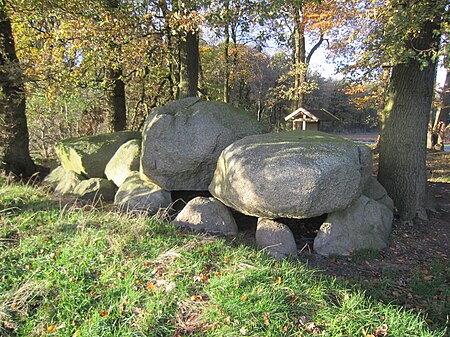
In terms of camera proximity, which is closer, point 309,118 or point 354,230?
point 354,230

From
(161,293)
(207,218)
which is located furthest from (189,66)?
(161,293)

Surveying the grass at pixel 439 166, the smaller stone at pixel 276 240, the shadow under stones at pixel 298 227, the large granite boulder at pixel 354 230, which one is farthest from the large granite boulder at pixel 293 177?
the grass at pixel 439 166

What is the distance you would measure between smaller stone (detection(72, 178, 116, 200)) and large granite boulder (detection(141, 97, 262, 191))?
1074mm

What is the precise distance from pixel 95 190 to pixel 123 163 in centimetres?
75

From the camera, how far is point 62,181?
670 centimetres

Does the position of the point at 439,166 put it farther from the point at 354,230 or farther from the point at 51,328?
the point at 51,328

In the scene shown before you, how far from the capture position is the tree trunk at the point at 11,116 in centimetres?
654

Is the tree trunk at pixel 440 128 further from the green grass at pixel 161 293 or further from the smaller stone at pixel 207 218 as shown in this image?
the green grass at pixel 161 293

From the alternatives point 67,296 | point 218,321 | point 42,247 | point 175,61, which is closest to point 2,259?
point 42,247

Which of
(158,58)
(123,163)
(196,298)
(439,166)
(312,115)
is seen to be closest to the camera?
(196,298)

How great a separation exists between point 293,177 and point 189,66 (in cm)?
498

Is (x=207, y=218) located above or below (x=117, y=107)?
below

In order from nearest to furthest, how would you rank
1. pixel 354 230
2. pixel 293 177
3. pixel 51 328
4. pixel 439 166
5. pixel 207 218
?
pixel 51 328
pixel 293 177
pixel 354 230
pixel 207 218
pixel 439 166

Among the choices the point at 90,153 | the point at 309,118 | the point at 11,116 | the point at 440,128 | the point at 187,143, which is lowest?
the point at 90,153
